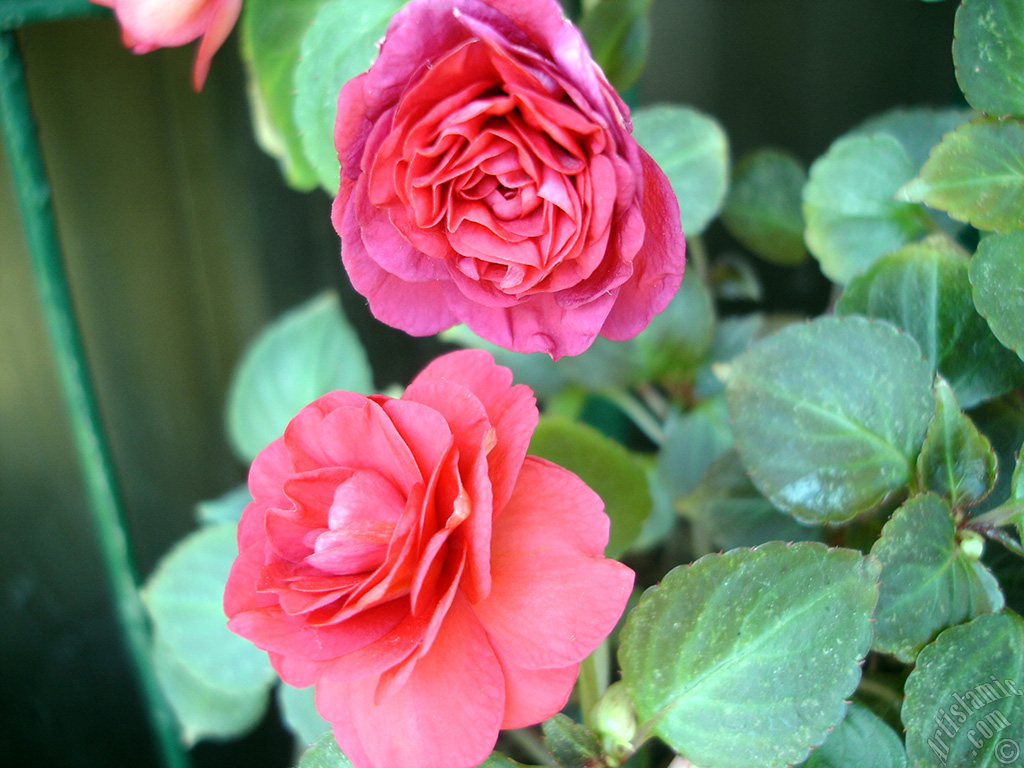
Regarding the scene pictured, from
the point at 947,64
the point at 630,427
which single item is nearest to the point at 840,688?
the point at 630,427

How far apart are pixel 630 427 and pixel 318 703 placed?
0.38 meters

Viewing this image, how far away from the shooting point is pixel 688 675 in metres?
0.23

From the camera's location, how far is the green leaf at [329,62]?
27 centimetres

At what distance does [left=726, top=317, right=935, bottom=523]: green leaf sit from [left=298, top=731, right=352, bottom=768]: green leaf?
0.16m

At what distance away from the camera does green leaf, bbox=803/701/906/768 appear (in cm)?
23

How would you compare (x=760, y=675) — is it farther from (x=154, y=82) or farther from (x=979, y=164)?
(x=154, y=82)

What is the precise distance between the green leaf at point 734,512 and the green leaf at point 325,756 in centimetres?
16

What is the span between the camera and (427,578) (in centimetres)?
19

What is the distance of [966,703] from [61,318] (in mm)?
389

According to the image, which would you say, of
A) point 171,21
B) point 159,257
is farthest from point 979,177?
point 159,257

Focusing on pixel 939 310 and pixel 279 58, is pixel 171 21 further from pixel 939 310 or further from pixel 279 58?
pixel 939 310

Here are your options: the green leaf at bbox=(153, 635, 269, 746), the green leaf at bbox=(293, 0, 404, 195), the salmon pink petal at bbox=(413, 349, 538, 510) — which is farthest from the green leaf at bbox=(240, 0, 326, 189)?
the green leaf at bbox=(153, 635, 269, 746)

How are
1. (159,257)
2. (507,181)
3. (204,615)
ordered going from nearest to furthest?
1. (507,181)
2. (204,615)
3. (159,257)

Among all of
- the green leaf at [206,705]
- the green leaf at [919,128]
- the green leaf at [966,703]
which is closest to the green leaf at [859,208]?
the green leaf at [919,128]
